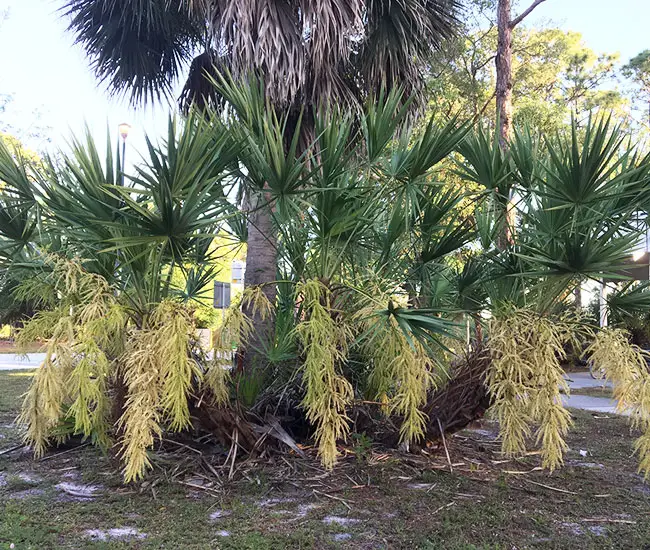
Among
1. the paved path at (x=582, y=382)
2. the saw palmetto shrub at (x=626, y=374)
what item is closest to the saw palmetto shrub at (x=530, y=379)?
the saw palmetto shrub at (x=626, y=374)

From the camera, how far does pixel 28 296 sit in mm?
4820

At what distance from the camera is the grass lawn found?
3.50 meters

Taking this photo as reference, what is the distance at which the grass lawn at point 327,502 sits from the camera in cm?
350

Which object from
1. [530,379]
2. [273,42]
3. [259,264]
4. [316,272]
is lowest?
[530,379]

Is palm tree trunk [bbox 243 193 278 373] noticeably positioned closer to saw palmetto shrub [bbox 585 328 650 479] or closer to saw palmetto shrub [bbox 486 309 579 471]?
saw palmetto shrub [bbox 486 309 579 471]

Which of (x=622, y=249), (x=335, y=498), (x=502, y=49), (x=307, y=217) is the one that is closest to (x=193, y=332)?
(x=307, y=217)

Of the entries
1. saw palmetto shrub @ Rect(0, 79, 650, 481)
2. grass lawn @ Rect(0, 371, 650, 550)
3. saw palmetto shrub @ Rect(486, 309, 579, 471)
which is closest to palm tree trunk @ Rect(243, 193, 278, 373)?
saw palmetto shrub @ Rect(0, 79, 650, 481)

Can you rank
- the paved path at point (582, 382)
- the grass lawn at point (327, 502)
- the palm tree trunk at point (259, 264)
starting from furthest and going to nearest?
1. the paved path at point (582, 382)
2. the palm tree trunk at point (259, 264)
3. the grass lawn at point (327, 502)

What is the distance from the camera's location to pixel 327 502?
13.8ft

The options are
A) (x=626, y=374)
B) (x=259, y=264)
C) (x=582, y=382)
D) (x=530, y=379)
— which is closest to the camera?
(x=626, y=374)

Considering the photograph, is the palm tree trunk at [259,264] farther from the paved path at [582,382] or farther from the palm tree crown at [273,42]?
the paved path at [582,382]

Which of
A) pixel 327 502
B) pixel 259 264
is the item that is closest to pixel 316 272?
pixel 259 264

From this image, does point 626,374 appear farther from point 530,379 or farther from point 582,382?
point 582,382

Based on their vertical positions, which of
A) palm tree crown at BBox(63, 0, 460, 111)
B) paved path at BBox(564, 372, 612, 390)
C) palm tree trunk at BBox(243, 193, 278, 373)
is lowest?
paved path at BBox(564, 372, 612, 390)
